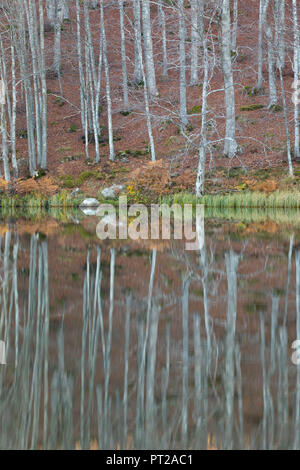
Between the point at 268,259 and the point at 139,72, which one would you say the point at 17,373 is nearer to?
the point at 268,259

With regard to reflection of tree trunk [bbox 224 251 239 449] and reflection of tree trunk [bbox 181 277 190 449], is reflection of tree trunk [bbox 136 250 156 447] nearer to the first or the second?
reflection of tree trunk [bbox 181 277 190 449]

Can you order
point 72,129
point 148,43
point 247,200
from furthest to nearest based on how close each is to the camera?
point 72,129 < point 148,43 < point 247,200

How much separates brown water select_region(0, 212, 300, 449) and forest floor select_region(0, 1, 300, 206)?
1049cm

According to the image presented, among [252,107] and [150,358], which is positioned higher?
[252,107]

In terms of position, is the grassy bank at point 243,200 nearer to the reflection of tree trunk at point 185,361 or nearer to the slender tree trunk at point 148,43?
the slender tree trunk at point 148,43

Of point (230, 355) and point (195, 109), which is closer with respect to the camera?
point (230, 355)

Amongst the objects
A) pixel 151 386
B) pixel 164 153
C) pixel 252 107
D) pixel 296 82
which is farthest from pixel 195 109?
pixel 151 386

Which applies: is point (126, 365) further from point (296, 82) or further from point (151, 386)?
point (296, 82)

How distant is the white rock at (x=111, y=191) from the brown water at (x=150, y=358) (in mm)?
12095

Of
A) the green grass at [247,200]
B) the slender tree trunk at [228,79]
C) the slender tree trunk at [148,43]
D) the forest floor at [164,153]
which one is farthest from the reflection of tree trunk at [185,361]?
the slender tree trunk at [148,43]

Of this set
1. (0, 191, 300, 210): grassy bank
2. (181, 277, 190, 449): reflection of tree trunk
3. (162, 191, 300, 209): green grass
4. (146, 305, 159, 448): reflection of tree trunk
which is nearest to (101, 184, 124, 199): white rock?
(0, 191, 300, 210): grassy bank

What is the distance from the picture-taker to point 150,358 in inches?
96.0

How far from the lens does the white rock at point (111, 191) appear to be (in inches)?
672

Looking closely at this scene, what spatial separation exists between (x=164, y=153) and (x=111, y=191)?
3457 millimetres
